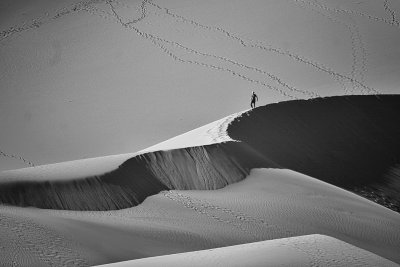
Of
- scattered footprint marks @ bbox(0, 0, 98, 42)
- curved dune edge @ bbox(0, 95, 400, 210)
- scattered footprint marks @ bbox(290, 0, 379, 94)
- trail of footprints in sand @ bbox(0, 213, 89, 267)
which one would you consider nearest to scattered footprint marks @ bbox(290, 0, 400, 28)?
scattered footprint marks @ bbox(290, 0, 379, 94)

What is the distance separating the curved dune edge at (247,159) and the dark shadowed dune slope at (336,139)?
36 millimetres

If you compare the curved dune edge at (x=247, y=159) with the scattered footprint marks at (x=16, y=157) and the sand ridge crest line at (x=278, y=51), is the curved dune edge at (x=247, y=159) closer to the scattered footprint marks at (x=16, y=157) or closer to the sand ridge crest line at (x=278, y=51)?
the sand ridge crest line at (x=278, y=51)

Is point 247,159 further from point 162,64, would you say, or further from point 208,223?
point 162,64

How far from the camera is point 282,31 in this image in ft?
111

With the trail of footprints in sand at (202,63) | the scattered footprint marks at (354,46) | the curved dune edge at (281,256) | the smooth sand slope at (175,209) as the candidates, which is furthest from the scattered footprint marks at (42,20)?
the curved dune edge at (281,256)

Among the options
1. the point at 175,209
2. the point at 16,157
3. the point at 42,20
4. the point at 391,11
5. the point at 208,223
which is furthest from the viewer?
the point at 42,20

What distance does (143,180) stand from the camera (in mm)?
13781

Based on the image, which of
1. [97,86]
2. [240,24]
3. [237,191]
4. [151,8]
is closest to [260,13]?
[240,24]

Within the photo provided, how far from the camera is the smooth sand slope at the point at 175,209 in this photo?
31.7 ft

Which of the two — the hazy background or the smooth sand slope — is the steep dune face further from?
the hazy background

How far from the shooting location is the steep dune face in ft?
→ 39.1

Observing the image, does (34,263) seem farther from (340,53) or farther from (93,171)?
(340,53)

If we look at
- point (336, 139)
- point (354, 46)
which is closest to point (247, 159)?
point (336, 139)

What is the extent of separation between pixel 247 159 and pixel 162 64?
16.6 metres
